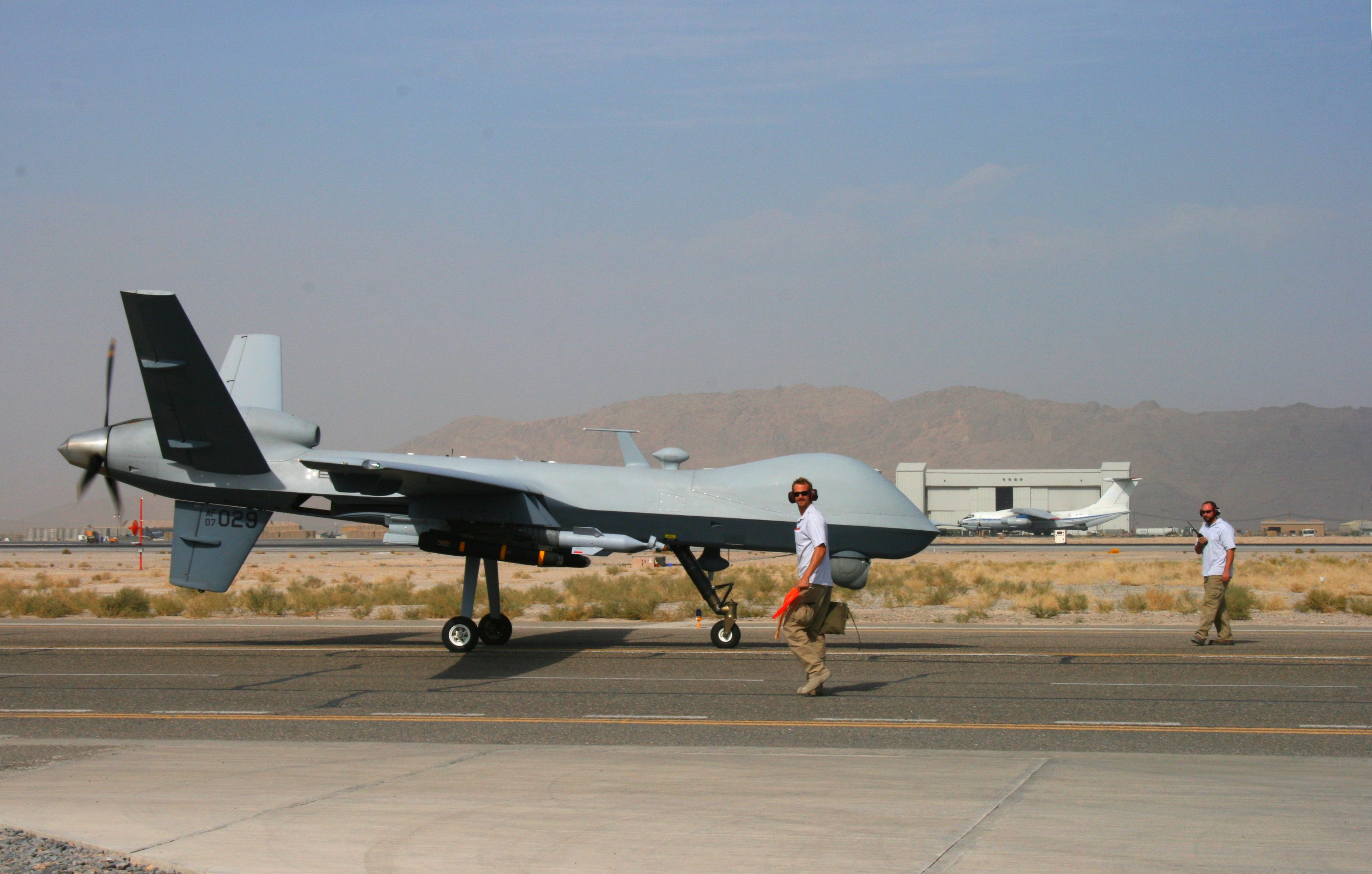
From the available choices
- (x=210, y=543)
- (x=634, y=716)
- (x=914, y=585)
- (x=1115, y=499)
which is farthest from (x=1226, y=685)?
(x=1115, y=499)

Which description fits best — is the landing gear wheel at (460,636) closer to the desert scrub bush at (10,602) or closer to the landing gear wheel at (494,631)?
the landing gear wheel at (494,631)

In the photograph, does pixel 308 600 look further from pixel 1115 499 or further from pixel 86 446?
pixel 1115 499

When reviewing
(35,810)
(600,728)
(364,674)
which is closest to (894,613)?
(364,674)

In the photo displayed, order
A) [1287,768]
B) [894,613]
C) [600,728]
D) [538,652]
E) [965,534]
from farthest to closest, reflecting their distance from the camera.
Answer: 1. [965,534]
2. [894,613]
3. [538,652]
4. [600,728]
5. [1287,768]

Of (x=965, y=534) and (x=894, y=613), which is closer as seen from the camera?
(x=894, y=613)

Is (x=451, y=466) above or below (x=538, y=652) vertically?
above

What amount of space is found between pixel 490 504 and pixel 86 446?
20.5 feet

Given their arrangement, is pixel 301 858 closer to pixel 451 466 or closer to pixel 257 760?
pixel 257 760

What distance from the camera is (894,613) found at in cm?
2595

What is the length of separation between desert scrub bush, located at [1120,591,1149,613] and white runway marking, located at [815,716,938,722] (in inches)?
653

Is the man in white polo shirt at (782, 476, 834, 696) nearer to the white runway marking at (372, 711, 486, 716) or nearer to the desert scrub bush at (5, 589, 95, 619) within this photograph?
the white runway marking at (372, 711, 486, 716)

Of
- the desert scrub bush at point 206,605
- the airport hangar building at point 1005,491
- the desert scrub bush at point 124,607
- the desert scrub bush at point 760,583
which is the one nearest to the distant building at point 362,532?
the airport hangar building at point 1005,491

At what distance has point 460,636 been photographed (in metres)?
16.7

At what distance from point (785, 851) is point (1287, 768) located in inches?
171
